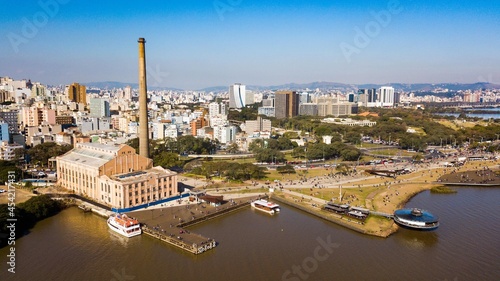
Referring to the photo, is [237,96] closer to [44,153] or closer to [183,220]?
[44,153]

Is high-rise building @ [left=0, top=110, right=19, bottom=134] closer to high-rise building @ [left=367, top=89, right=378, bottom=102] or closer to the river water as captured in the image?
the river water

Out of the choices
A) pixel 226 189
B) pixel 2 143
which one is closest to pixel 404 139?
pixel 226 189

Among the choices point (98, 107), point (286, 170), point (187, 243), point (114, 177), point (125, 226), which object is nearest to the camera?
point (187, 243)

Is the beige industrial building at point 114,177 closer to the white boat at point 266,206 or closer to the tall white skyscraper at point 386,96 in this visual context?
the white boat at point 266,206

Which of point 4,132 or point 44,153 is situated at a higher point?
point 4,132

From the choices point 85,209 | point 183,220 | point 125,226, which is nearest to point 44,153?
point 85,209

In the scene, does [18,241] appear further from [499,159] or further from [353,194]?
[499,159]

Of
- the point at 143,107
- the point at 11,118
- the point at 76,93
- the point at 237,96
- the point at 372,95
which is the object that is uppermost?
the point at 372,95
